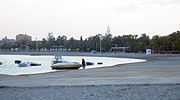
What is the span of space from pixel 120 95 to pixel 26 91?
478 cm

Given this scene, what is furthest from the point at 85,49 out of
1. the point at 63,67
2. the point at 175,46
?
the point at 63,67

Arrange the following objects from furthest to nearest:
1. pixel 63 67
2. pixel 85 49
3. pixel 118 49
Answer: pixel 85 49, pixel 118 49, pixel 63 67

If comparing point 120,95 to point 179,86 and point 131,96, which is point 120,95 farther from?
point 179,86

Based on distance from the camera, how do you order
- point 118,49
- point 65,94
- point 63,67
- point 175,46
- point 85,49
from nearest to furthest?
point 65,94, point 63,67, point 175,46, point 118,49, point 85,49

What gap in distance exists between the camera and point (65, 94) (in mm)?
13031

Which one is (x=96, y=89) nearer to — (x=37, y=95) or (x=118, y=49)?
(x=37, y=95)

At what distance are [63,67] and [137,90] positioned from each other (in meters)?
32.4

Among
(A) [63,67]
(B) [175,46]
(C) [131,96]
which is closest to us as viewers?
(C) [131,96]

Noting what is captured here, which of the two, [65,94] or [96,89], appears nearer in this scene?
[65,94]

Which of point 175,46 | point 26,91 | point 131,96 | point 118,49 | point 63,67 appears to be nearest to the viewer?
point 131,96

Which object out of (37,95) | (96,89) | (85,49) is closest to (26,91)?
(37,95)

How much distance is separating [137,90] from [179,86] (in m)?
2.54

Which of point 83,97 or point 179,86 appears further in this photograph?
point 179,86

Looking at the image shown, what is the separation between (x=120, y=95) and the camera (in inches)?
488
